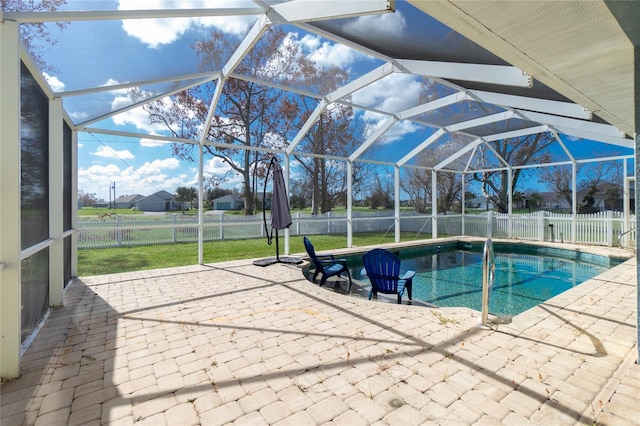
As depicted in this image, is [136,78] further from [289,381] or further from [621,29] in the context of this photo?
[621,29]

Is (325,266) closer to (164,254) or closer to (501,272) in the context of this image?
(501,272)

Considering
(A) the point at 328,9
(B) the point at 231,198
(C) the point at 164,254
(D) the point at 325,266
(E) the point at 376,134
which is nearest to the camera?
(A) the point at 328,9

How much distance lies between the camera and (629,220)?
32.9ft

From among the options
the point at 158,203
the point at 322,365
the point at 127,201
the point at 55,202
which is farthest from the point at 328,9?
the point at 158,203

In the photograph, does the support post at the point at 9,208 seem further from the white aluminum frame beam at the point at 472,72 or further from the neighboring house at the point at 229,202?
the neighboring house at the point at 229,202

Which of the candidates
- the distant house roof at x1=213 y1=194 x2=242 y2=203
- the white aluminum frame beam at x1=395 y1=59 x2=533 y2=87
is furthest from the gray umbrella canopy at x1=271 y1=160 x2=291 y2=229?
the distant house roof at x1=213 y1=194 x2=242 y2=203

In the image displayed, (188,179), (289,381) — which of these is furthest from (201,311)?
(188,179)

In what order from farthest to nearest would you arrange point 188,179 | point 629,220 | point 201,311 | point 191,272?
point 188,179 → point 629,220 → point 191,272 → point 201,311

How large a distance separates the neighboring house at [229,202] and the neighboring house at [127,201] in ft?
12.3

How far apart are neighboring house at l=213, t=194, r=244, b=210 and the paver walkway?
41.5ft

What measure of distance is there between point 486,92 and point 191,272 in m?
7.47

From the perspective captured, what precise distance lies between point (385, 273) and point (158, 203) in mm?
14350

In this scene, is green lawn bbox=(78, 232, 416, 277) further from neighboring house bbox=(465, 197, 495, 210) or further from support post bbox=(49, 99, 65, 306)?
neighboring house bbox=(465, 197, 495, 210)

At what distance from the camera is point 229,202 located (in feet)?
55.8
